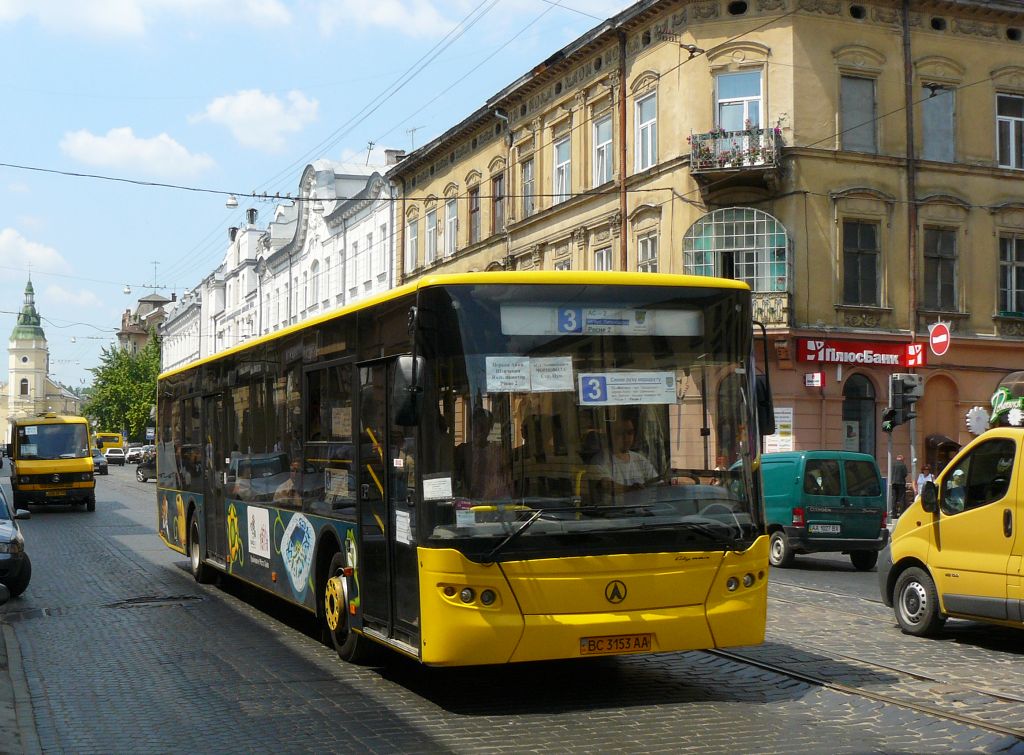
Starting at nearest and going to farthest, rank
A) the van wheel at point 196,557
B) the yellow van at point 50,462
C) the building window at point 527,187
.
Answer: the van wheel at point 196,557 → the yellow van at point 50,462 → the building window at point 527,187

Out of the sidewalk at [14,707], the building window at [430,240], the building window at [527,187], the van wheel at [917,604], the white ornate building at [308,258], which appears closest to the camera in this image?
the sidewalk at [14,707]

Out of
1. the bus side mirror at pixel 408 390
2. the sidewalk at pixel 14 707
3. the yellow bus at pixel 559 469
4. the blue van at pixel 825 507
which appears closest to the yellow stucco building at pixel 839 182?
the blue van at pixel 825 507

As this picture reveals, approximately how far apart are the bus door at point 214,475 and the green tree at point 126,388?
87.0m

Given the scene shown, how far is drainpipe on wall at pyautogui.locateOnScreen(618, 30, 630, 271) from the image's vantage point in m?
34.4

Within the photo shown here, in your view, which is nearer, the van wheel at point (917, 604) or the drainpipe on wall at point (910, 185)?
the van wheel at point (917, 604)

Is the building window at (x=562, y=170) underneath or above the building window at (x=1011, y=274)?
above

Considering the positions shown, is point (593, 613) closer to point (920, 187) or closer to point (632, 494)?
point (632, 494)

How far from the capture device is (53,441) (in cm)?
3416

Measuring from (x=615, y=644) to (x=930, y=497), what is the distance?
14.6ft

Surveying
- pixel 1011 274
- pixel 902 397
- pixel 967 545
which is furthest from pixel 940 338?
pixel 967 545

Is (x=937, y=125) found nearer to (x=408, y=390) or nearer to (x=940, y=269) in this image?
(x=940, y=269)

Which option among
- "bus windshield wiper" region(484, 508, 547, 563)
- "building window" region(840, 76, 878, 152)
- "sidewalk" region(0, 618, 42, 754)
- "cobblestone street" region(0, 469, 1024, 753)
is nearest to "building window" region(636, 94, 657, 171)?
"building window" region(840, 76, 878, 152)

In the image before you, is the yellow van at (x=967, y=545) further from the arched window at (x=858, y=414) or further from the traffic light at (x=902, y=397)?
the arched window at (x=858, y=414)

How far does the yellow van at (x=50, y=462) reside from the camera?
33562 millimetres
